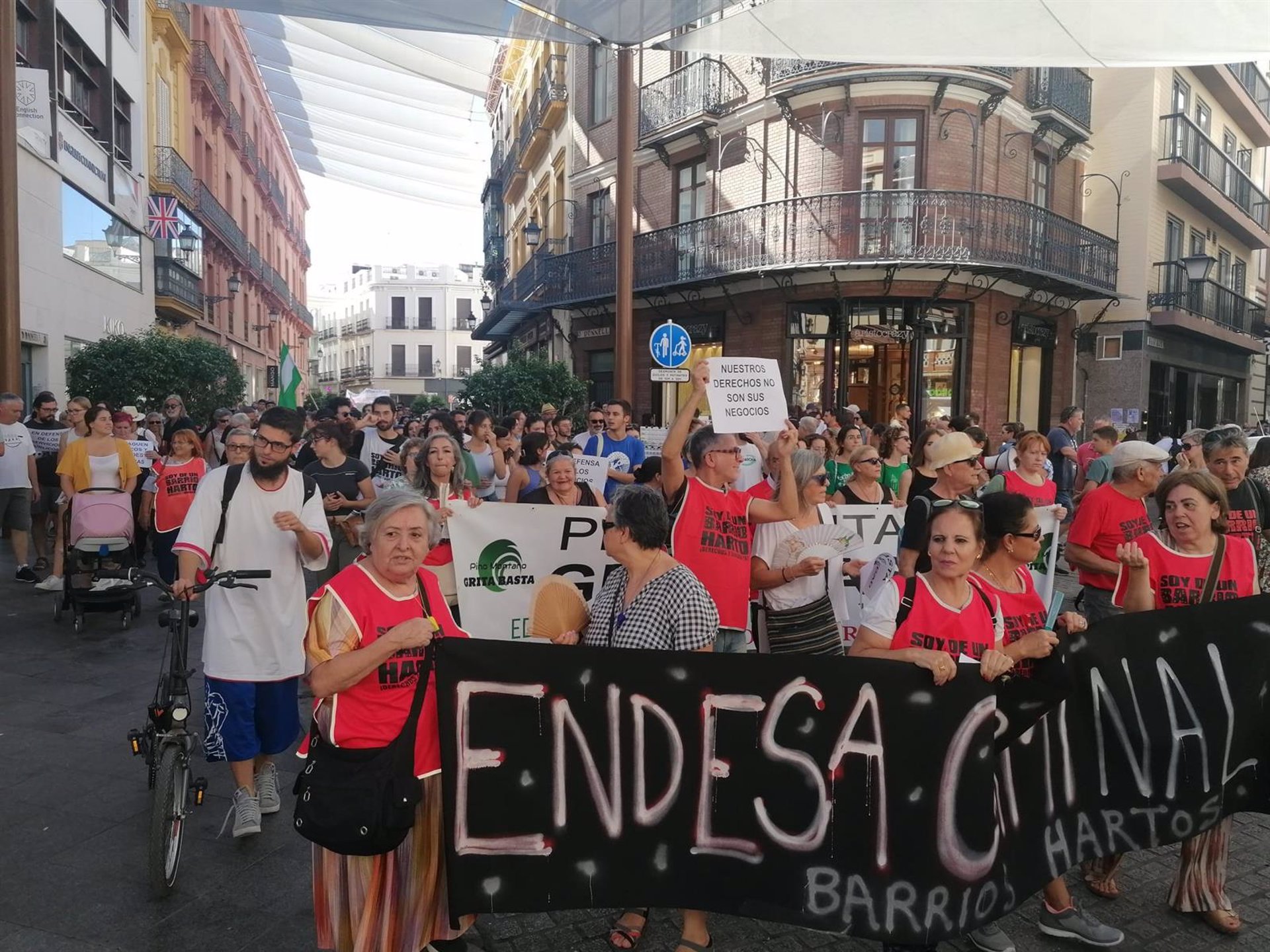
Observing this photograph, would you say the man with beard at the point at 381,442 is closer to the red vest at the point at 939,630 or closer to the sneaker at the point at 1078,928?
the red vest at the point at 939,630

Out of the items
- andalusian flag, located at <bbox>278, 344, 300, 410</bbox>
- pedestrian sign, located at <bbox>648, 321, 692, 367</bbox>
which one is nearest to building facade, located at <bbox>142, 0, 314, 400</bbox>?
andalusian flag, located at <bbox>278, 344, 300, 410</bbox>

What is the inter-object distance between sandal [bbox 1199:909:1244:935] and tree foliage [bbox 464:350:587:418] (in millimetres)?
15773

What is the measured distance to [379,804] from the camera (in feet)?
8.96

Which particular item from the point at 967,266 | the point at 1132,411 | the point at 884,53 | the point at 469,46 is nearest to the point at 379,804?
the point at 884,53

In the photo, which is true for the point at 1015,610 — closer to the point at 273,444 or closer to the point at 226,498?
the point at 273,444

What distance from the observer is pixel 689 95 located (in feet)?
68.4

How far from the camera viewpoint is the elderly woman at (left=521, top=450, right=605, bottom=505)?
571cm

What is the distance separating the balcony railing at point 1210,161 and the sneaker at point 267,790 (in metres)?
25.3

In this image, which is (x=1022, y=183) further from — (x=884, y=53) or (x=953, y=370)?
(x=884, y=53)

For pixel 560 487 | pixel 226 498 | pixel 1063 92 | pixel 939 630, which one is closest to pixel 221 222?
pixel 1063 92

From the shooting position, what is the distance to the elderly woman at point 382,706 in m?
2.85

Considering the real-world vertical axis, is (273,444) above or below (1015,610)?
above

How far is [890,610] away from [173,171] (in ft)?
97.6

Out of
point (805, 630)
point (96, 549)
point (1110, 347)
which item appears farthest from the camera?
point (1110, 347)
